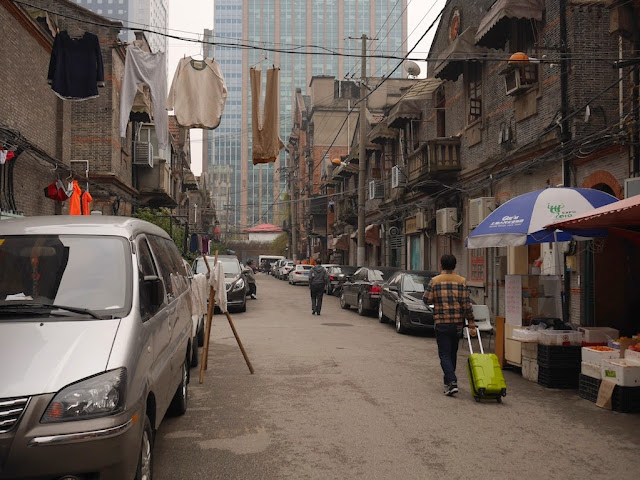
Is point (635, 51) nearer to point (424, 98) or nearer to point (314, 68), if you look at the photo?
point (424, 98)

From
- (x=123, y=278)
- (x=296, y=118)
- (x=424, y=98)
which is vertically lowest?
(x=123, y=278)

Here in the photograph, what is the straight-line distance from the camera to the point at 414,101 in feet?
86.9

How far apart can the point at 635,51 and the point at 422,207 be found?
15.3 meters

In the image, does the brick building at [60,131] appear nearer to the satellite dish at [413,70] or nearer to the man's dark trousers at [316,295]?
the man's dark trousers at [316,295]

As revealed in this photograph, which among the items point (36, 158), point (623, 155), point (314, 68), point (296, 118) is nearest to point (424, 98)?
point (623, 155)

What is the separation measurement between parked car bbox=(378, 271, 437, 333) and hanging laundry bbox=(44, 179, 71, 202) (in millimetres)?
8772

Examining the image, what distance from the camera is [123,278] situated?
4566 mm

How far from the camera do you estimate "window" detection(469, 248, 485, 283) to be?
20.5 meters

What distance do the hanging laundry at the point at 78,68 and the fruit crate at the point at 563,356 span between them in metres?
10.4

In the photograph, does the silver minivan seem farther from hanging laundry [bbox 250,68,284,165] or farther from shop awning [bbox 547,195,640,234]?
hanging laundry [bbox 250,68,284,165]

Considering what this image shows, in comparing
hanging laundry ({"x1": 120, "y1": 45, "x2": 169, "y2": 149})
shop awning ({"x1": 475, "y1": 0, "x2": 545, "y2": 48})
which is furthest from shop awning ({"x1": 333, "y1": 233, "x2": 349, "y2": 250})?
hanging laundry ({"x1": 120, "y1": 45, "x2": 169, "y2": 149})

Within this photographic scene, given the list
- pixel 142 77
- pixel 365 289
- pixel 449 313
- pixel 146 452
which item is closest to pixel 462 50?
pixel 365 289

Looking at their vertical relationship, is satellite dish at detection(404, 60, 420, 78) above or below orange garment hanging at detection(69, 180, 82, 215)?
above

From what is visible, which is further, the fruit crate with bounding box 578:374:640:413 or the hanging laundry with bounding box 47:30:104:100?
the hanging laundry with bounding box 47:30:104:100
